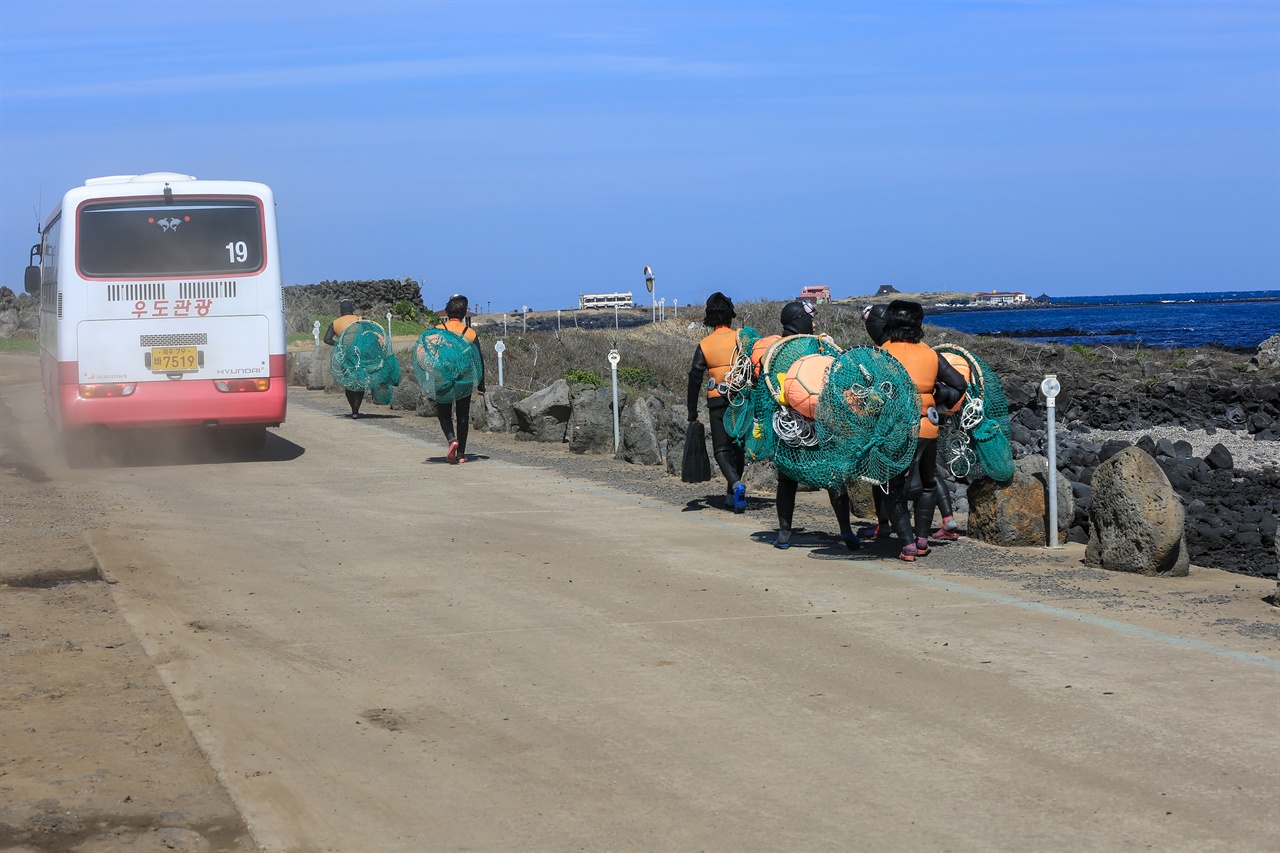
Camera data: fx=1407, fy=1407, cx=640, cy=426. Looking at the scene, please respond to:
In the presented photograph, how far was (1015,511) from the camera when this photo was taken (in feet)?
36.8

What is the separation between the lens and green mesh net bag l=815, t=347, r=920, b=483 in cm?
1012

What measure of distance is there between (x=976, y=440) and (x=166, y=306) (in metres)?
9.88

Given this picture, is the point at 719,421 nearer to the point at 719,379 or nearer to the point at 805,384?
the point at 719,379

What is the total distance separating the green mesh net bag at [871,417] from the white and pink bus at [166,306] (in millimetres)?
8972

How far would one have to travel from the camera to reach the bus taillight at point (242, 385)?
16750mm

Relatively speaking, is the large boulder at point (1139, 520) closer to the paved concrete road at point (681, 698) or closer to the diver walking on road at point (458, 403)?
the paved concrete road at point (681, 698)

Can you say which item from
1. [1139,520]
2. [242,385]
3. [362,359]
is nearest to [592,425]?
[242,385]

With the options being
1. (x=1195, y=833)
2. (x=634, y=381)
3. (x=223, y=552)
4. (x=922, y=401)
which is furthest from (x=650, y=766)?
(x=634, y=381)

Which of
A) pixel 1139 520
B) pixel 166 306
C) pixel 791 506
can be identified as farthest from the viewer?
pixel 166 306

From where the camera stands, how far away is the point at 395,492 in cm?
1452

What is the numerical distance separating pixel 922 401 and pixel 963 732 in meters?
4.62

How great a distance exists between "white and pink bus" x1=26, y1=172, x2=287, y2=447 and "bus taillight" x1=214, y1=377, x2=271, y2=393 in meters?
0.01

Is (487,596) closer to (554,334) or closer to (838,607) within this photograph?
(838,607)

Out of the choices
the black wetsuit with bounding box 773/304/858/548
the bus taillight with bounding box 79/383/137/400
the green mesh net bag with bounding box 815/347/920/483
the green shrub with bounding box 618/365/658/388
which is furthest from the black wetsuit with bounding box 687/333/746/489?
the green shrub with bounding box 618/365/658/388
